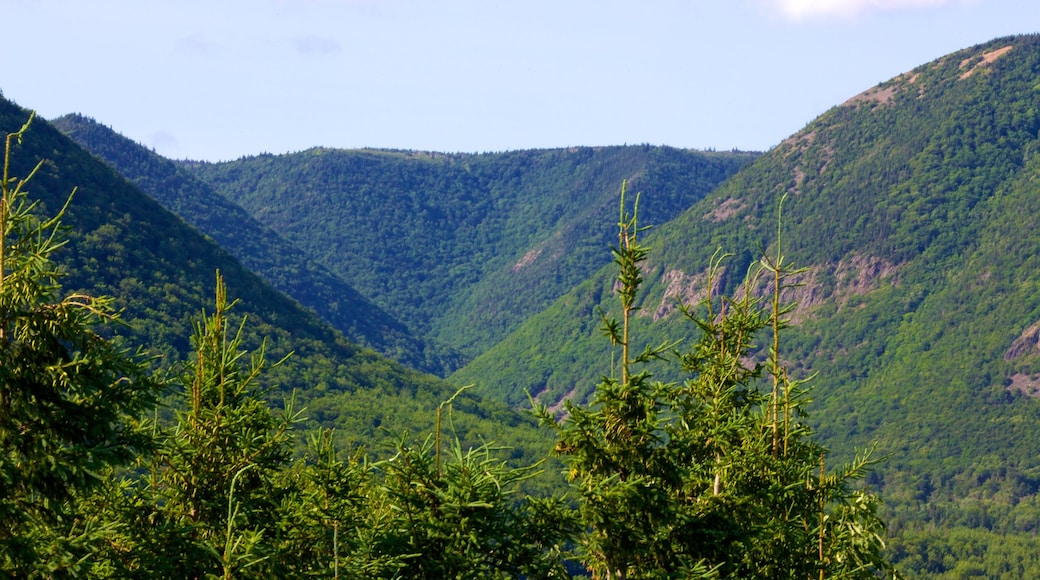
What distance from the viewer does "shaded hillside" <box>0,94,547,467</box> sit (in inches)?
5861

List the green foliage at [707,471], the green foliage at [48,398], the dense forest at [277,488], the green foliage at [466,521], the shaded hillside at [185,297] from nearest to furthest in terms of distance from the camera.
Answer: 1. the green foliage at [48,398]
2. the dense forest at [277,488]
3. the green foliage at [466,521]
4. the green foliage at [707,471]
5. the shaded hillside at [185,297]

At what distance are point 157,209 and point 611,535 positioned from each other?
557ft

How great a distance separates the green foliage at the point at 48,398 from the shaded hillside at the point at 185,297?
12322 cm

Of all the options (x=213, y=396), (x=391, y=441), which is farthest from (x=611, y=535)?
(x=213, y=396)

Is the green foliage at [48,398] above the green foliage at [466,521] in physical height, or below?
above

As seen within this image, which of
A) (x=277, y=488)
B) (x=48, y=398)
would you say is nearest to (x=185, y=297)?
(x=277, y=488)

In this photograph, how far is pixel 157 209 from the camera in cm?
17712

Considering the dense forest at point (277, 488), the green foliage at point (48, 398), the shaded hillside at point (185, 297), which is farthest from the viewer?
the shaded hillside at point (185, 297)

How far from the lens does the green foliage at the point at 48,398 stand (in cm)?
1437

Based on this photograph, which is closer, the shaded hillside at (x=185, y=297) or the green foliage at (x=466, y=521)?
the green foliage at (x=466, y=521)

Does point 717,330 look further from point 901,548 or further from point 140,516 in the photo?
point 901,548

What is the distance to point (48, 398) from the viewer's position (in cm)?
1484

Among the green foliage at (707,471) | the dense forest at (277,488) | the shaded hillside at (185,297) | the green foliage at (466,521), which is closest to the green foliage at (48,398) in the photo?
the dense forest at (277,488)

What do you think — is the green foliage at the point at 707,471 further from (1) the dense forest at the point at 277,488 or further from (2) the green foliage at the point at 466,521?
(2) the green foliage at the point at 466,521
